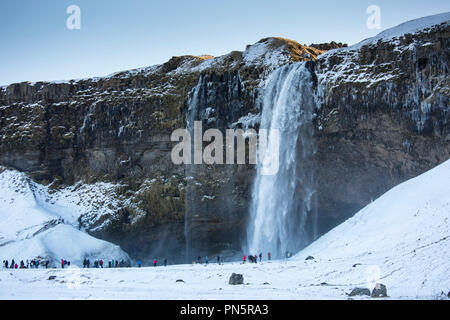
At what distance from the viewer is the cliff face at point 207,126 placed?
138 ft

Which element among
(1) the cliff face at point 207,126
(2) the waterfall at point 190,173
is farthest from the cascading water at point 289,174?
(2) the waterfall at point 190,173

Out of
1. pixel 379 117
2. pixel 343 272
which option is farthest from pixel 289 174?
pixel 343 272

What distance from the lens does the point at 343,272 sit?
2530cm

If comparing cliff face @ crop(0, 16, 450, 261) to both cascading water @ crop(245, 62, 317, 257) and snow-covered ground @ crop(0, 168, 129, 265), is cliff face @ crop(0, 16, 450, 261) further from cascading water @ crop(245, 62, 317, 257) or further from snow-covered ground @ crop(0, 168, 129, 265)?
cascading water @ crop(245, 62, 317, 257)

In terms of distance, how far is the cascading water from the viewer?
4694cm

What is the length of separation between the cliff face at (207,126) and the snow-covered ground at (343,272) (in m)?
8.93

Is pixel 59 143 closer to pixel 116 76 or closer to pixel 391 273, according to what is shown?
pixel 116 76

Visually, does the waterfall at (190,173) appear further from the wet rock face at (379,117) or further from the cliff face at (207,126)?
the wet rock face at (379,117)

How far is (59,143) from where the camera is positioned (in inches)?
2280

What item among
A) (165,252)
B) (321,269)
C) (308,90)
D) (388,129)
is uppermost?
(308,90)
